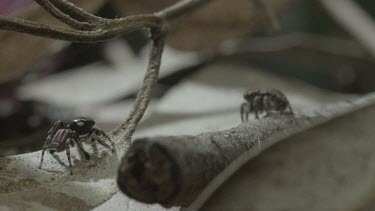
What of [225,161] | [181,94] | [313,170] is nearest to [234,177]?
[225,161]

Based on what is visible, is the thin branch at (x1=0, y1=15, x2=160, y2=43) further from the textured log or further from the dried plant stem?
the textured log

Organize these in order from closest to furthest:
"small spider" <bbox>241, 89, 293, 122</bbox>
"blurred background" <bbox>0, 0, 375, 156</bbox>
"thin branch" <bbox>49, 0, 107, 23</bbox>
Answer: "thin branch" <bbox>49, 0, 107, 23</bbox>
"small spider" <bbox>241, 89, 293, 122</bbox>
"blurred background" <bbox>0, 0, 375, 156</bbox>

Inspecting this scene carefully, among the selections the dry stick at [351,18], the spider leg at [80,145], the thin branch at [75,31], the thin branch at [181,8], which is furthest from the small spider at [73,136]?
the dry stick at [351,18]

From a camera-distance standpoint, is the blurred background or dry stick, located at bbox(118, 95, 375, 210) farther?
the blurred background

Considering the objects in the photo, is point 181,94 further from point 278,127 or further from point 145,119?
point 278,127

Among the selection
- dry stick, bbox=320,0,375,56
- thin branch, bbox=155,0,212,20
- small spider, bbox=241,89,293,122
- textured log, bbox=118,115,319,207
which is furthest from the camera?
dry stick, bbox=320,0,375,56

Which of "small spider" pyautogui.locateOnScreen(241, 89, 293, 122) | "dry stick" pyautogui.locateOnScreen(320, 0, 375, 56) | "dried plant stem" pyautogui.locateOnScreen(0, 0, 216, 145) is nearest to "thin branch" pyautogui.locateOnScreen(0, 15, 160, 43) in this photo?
"dried plant stem" pyautogui.locateOnScreen(0, 0, 216, 145)
